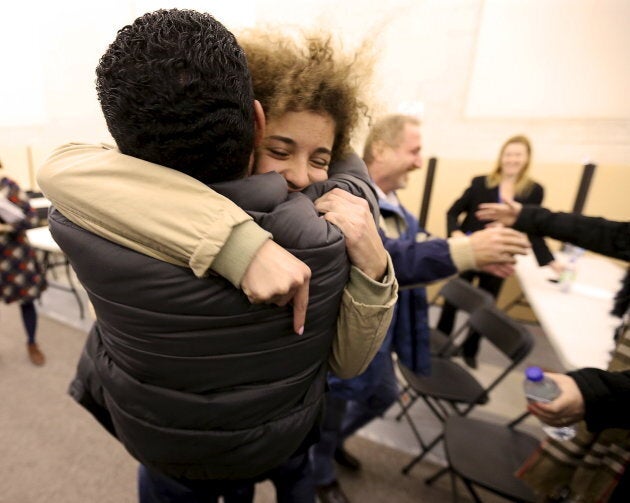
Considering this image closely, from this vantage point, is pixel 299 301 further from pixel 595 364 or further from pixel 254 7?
pixel 254 7

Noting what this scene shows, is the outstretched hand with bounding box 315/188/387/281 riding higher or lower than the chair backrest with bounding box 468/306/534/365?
higher

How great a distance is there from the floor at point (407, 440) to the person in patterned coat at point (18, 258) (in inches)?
32.6

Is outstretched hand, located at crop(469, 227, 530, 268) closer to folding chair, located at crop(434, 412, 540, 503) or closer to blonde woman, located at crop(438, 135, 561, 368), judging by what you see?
folding chair, located at crop(434, 412, 540, 503)

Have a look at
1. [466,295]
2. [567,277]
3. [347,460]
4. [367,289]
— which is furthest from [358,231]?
[567,277]

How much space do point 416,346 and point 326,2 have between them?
3.29 m

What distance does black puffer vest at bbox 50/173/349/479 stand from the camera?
0.55 m

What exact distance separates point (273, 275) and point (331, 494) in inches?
63.4

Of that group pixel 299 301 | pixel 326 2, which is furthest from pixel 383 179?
pixel 326 2

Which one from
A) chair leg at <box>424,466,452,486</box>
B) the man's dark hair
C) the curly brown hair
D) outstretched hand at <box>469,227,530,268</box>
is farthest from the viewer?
chair leg at <box>424,466,452,486</box>

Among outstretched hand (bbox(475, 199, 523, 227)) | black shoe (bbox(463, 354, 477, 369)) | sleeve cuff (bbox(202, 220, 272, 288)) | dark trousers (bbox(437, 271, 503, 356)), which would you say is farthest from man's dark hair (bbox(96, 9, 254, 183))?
black shoe (bbox(463, 354, 477, 369))

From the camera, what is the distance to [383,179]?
144 cm

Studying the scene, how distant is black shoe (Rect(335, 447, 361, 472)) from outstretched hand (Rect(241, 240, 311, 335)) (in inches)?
65.9

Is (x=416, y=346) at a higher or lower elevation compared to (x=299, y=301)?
lower

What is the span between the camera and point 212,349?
60 centimetres
